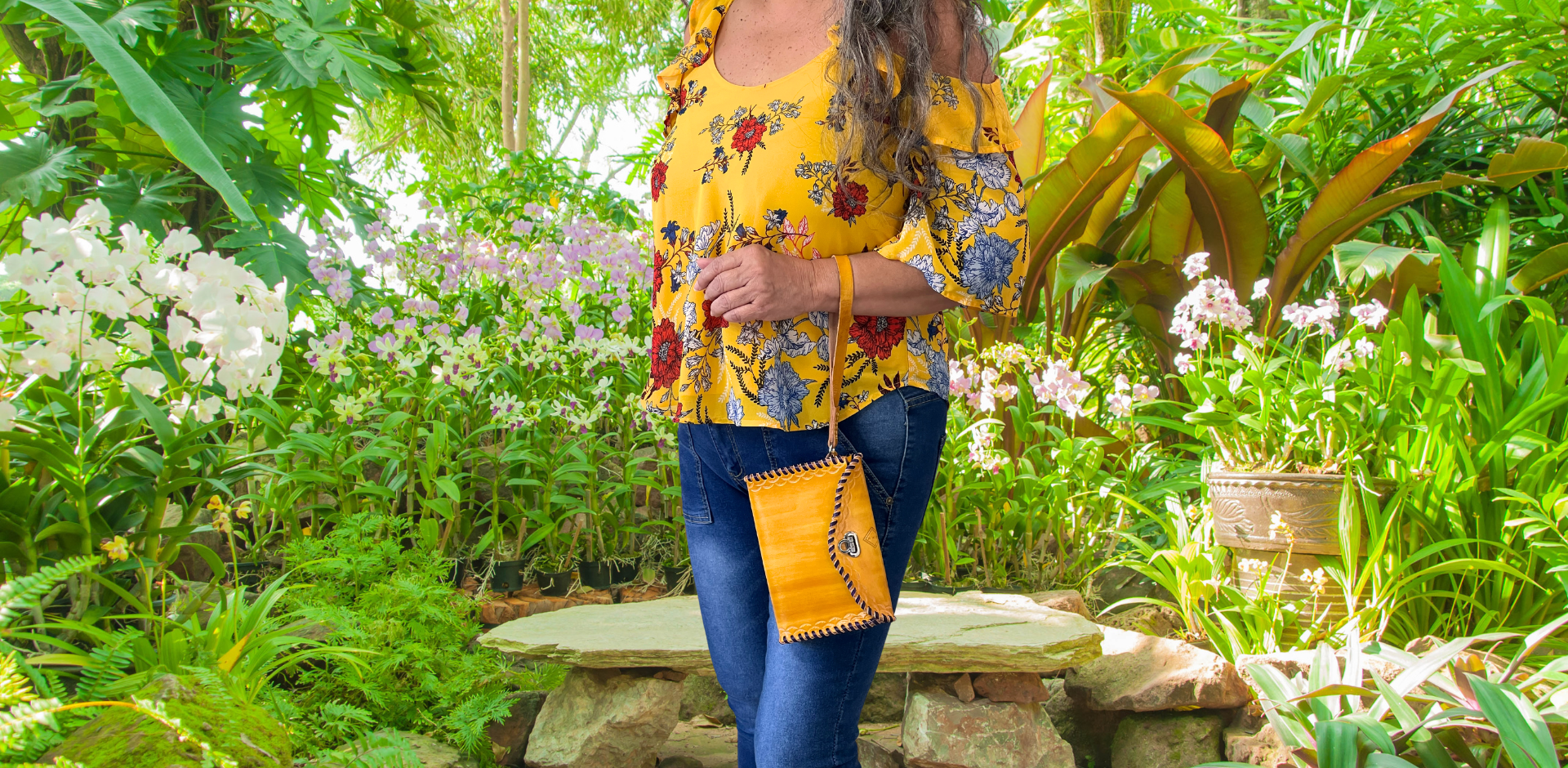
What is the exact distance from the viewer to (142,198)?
9.43ft

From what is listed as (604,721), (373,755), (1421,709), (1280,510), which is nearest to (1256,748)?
(1421,709)

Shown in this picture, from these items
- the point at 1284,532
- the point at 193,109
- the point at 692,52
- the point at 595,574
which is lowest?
the point at 595,574

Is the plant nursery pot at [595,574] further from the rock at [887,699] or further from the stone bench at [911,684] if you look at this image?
the rock at [887,699]

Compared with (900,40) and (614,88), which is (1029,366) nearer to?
(900,40)

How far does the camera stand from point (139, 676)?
4.06 feet

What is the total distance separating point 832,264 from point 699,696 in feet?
5.91

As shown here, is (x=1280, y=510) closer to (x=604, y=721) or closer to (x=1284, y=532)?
(x=1284, y=532)

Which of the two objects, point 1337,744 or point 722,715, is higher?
point 1337,744

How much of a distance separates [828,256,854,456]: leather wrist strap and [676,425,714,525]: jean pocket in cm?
22

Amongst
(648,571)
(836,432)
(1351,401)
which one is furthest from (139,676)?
(1351,401)

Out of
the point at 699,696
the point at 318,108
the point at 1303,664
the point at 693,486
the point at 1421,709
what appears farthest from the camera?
the point at 318,108

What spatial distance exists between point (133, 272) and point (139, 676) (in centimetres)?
61

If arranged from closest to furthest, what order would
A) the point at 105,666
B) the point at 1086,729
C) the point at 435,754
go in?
1. the point at 105,666
2. the point at 435,754
3. the point at 1086,729

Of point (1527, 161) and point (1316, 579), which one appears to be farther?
point (1527, 161)
